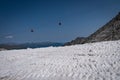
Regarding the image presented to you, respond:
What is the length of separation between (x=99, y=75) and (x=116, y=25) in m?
75.7

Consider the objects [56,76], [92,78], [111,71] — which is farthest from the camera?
[56,76]

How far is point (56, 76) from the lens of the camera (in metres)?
11.1

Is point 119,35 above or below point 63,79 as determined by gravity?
above

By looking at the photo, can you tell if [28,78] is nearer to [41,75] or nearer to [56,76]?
[41,75]

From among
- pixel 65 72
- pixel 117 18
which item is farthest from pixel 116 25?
pixel 65 72

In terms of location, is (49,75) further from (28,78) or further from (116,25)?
(116,25)

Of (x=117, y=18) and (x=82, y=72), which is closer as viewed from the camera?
(x=82, y=72)

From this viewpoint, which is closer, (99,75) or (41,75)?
(99,75)

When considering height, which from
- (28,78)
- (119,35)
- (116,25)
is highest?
(116,25)

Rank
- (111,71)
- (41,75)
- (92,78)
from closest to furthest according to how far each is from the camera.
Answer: (92,78), (111,71), (41,75)

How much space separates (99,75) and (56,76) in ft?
9.14

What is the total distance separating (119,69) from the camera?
10.4 meters

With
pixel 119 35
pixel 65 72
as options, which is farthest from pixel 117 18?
pixel 65 72

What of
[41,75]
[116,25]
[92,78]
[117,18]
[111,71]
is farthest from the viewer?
[117,18]
